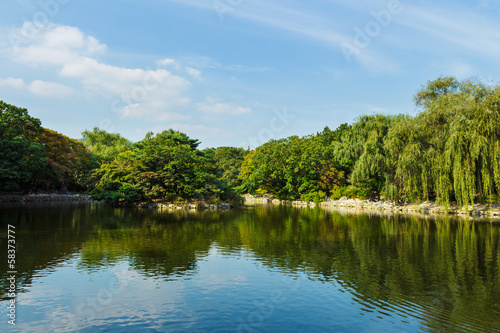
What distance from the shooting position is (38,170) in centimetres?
4297

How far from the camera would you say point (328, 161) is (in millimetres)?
47812

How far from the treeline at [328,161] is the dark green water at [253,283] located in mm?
10192

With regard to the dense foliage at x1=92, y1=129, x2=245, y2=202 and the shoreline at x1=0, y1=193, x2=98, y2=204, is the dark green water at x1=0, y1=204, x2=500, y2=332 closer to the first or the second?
the dense foliage at x1=92, y1=129, x2=245, y2=202

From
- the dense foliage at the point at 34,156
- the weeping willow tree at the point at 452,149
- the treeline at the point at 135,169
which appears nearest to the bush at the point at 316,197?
the treeline at the point at 135,169

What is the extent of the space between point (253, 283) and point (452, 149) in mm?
22482

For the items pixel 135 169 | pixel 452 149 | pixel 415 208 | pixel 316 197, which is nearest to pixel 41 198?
pixel 135 169

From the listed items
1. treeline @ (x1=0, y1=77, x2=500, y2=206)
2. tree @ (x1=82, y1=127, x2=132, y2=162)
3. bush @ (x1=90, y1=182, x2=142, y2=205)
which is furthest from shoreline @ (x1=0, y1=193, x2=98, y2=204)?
tree @ (x1=82, y1=127, x2=132, y2=162)

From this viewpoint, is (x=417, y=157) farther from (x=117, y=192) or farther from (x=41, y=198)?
(x=41, y=198)

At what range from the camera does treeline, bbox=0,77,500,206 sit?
25750 mm

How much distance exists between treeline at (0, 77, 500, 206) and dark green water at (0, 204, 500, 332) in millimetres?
10192

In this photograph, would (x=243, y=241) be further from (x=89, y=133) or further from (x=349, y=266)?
(x=89, y=133)

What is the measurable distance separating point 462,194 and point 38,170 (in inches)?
1802

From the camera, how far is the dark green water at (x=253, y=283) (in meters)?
7.36

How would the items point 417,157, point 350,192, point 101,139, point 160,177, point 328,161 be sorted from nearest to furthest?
1. point 417,157
2. point 160,177
3. point 350,192
4. point 328,161
5. point 101,139
